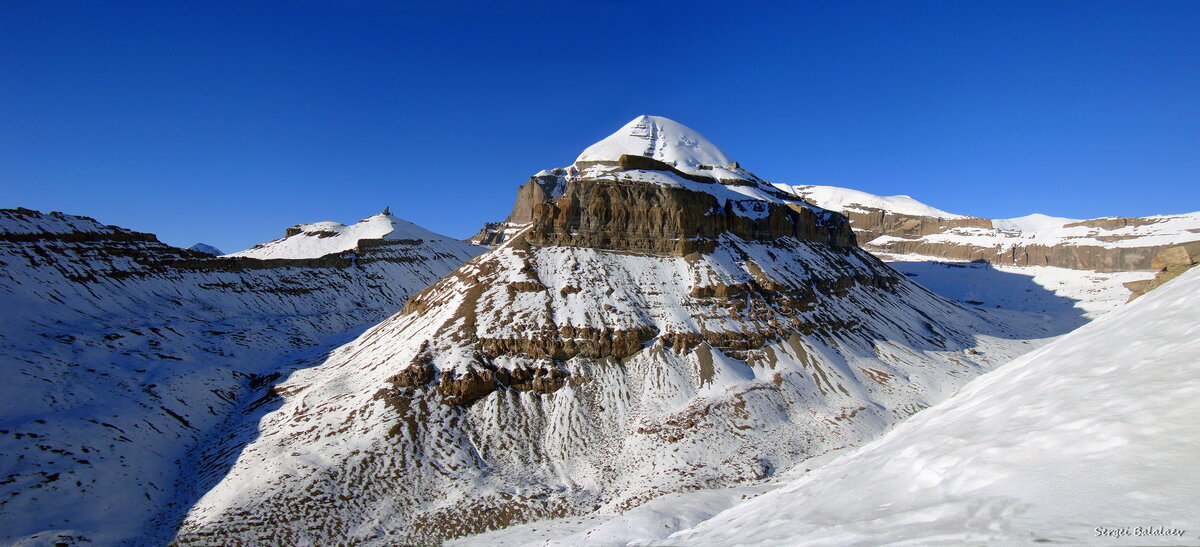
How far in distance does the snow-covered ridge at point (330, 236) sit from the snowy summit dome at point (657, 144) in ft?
135

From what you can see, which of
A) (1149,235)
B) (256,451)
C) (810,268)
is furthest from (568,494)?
(1149,235)

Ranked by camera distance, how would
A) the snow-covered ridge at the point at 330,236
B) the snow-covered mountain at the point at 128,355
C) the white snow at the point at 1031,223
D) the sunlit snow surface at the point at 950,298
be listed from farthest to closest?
the white snow at the point at 1031,223
the snow-covered ridge at the point at 330,236
the snow-covered mountain at the point at 128,355
the sunlit snow surface at the point at 950,298

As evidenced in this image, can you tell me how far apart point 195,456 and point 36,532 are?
8233 millimetres

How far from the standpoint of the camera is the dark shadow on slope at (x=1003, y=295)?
205 feet

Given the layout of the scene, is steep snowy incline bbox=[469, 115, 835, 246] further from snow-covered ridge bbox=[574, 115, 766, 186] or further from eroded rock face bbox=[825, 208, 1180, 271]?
eroded rock face bbox=[825, 208, 1180, 271]

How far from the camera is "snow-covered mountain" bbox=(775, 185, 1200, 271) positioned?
9150 cm

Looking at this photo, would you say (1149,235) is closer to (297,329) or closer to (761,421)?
(761,421)

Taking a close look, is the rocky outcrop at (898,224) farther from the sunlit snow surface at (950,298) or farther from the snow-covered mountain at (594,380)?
the snow-covered mountain at (594,380)

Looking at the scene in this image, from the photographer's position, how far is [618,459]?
87.1 feet

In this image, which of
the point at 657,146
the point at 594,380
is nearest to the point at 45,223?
the point at 594,380

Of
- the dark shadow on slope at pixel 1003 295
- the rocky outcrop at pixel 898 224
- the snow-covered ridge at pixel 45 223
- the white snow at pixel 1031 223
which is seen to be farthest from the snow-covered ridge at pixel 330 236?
the white snow at pixel 1031 223

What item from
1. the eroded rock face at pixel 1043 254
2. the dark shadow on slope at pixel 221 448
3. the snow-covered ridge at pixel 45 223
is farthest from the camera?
the eroded rock face at pixel 1043 254

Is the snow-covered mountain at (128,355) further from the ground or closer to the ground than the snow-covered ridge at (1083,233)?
closer to the ground

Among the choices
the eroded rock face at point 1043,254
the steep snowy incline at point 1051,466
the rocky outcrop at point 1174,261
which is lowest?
the steep snowy incline at point 1051,466
